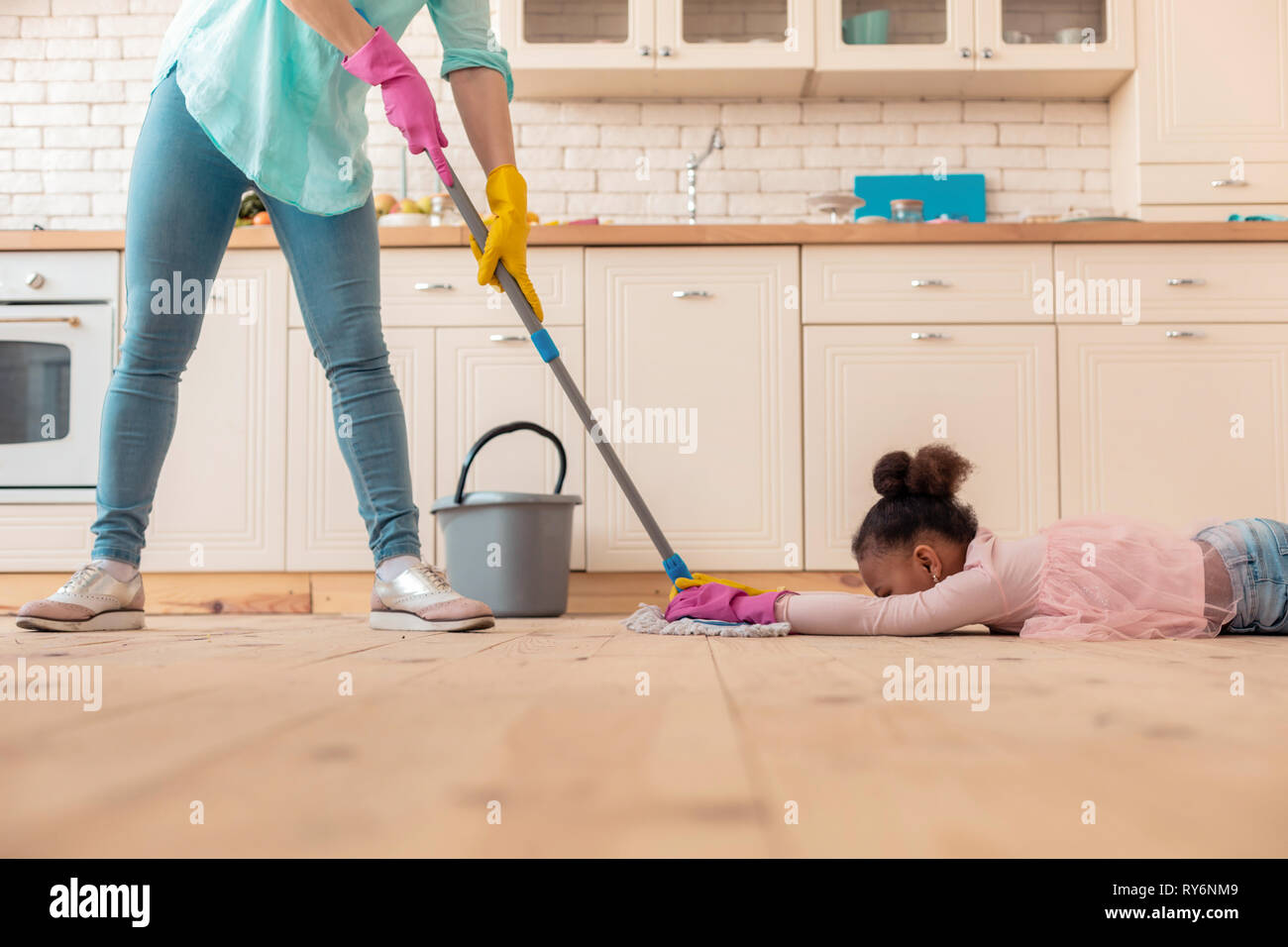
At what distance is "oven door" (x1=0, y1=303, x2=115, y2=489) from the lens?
7.87 feet

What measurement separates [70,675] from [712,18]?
9.03 feet

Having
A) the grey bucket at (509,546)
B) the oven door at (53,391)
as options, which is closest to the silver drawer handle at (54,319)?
the oven door at (53,391)

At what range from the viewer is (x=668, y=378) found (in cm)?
240

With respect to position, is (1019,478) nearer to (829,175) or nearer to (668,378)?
(668,378)

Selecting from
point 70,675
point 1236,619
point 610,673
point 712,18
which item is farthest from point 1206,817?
point 712,18

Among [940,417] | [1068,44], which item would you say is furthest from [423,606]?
[1068,44]

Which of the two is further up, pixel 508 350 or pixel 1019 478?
pixel 508 350

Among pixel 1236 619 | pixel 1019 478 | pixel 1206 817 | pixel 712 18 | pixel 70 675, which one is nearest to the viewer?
pixel 1206 817

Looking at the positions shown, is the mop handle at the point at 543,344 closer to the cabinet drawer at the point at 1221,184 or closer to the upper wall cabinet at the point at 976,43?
the upper wall cabinet at the point at 976,43

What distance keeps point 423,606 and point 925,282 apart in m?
1.54

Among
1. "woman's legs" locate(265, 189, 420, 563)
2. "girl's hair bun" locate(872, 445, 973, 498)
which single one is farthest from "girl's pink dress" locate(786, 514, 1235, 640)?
"woman's legs" locate(265, 189, 420, 563)

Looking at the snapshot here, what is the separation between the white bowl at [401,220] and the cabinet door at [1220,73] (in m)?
2.06

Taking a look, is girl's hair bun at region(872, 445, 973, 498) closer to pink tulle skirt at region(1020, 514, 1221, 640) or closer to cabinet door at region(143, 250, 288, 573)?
pink tulle skirt at region(1020, 514, 1221, 640)

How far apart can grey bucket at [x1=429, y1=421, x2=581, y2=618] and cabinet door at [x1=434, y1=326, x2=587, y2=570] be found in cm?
21
